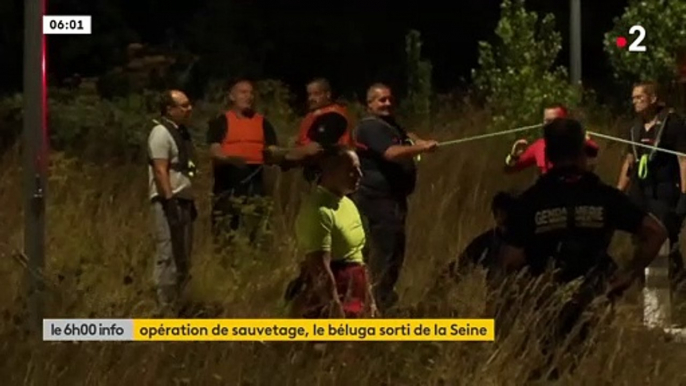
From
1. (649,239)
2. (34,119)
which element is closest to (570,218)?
(649,239)

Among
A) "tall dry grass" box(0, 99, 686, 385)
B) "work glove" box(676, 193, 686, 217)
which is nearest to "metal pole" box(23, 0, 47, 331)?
"tall dry grass" box(0, 99, 686, 385)

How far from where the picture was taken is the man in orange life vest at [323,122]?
7.35m

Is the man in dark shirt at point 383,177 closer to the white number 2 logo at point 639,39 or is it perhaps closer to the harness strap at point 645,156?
the harness strap at point 645,156

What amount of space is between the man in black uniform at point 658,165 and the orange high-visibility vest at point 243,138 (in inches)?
72.7

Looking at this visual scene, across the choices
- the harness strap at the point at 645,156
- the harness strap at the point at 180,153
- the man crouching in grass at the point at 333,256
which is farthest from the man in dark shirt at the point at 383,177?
the harness strap at the point at 645,156

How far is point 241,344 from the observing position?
5.34 m

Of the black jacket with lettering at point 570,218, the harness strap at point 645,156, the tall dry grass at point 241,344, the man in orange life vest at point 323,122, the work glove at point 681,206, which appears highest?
the man in orange life vest at point 323,122

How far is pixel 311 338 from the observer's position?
5.29 metres

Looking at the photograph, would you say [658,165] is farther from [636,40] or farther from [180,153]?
[636,40]

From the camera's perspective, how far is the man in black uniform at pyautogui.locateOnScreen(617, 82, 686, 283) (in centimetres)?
779

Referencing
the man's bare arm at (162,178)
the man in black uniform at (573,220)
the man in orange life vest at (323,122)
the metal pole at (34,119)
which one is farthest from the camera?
the man in orange life vest at (323,122)
